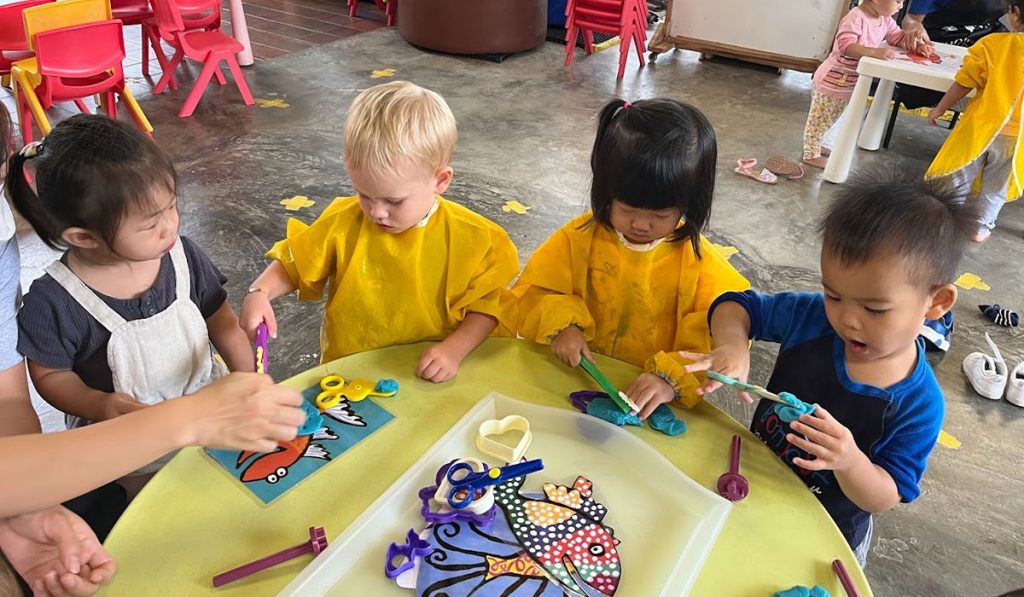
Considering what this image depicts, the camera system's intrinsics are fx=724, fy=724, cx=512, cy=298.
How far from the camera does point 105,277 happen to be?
1.25 m

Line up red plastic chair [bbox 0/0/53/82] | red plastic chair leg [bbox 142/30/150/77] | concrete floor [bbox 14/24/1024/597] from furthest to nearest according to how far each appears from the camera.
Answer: red plastic chair leg [bbox 142/30/150/77] < red plastic chair [bbox 0/0/53/82] < concrete floor [bbox 14/24/1024/597]

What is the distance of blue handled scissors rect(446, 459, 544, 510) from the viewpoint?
97 centimetres

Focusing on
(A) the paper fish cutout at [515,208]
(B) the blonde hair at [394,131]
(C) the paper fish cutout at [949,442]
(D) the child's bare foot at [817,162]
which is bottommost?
(C) the paper fish cutout at [949,442]

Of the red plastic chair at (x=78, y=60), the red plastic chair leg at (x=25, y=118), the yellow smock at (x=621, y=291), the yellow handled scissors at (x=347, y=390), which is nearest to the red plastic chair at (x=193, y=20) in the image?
the red plastic chair at (x=78, y=60)

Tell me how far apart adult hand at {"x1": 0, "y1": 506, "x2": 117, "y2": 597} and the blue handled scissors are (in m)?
0.42

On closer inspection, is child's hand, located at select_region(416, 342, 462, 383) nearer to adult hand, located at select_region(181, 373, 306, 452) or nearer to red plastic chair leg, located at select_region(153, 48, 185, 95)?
adult hand, located at select_region(181, 373, 306, 452)

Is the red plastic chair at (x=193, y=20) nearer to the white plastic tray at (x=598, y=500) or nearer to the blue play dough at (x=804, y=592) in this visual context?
the white plastic tray at (x=598, y=500)

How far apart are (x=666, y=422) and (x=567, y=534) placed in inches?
10.2

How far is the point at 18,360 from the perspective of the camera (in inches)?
46.6

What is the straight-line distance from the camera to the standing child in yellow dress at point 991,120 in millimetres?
2883

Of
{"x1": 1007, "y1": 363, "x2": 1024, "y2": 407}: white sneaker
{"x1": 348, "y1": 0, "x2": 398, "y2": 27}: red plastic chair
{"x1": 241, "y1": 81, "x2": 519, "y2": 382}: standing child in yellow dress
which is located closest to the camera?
{"x1": 241, "y1": 81, "x2": 519, "y2": 382}: standing child in yellow dress

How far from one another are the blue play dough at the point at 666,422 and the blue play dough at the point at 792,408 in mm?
158

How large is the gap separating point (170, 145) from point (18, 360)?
9.60ft

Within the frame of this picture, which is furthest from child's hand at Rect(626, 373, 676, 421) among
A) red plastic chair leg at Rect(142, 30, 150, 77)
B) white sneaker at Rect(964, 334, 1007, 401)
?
red plastic chair leg at Rect(142, 30, 150, 77)
